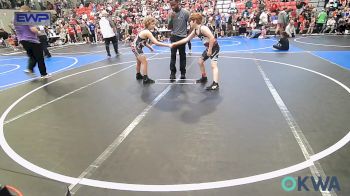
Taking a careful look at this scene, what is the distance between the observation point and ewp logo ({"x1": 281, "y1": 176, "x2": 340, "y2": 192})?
8.43 ft

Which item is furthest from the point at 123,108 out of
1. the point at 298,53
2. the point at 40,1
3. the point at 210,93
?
the point at 40,1

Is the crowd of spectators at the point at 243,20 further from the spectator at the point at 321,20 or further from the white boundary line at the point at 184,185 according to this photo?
the white boundary line at the point at 184,185

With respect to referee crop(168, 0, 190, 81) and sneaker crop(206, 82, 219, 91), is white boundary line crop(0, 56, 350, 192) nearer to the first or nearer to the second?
sneaker crop(206, 82, 219, 91)

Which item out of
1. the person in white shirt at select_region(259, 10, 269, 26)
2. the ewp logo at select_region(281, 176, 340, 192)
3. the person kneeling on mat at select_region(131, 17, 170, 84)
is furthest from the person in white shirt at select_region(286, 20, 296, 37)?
the ewp logo at select_region(281, 176, 340, 192)

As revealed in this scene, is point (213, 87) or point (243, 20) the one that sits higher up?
point (243, 20)

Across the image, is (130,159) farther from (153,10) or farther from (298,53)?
(153,10)

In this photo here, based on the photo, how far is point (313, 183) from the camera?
2.64 meters

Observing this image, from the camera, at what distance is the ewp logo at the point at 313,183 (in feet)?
8.43

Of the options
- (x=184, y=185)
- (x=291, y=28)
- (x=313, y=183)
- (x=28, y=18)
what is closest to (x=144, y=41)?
(x=28, y=18)

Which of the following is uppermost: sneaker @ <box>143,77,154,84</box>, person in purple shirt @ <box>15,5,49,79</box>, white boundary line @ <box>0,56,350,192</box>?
person in purple shirt @ <box>15,5,49,79</box>

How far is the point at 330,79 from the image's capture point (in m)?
6.14

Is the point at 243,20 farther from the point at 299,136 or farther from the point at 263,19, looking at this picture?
the point at 299,136

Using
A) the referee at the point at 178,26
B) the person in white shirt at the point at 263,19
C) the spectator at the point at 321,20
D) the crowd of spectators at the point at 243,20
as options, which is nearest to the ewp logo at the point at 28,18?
the referee at the point at 178,26

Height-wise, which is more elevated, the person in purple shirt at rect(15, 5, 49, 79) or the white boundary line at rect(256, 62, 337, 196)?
the person in purple shirt at rect(15, 5, 49, 79)
